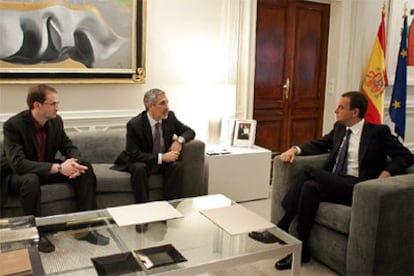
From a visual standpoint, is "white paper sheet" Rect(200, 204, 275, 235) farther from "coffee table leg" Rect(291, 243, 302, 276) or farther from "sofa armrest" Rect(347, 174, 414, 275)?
"sofa armrest" Rect(347, 174, 414, 275)

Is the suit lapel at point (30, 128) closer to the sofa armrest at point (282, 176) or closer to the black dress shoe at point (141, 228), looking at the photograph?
the black dress shoe at point (141, 228)

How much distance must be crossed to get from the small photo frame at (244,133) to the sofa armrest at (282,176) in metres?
1.10

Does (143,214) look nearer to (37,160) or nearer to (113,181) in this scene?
(113,181)

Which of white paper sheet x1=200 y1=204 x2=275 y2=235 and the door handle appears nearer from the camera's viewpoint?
white paper sheet x1=200 y1=204 x2=275 y2=235

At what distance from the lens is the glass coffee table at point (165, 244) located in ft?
6.37

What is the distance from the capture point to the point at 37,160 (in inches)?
117

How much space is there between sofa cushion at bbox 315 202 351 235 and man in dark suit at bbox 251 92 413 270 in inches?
1.8

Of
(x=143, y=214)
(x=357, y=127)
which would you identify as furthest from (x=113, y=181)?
(x=357, y=127)

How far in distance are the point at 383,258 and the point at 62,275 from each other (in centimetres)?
167

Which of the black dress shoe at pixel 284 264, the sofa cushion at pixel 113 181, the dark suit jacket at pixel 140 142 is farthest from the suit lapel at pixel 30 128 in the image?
the black dress shoe at pixel 284 264

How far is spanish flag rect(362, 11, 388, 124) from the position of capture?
4.95 m

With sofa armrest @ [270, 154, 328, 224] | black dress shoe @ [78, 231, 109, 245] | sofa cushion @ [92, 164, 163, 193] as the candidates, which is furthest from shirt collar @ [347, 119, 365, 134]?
black dress shoe @ [78, 231, 109, 245]

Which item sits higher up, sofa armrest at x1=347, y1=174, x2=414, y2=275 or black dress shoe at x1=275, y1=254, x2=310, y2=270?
sofa armrest at x1=347, y1=174, x2=414, y2=275

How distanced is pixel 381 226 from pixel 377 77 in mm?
3092
